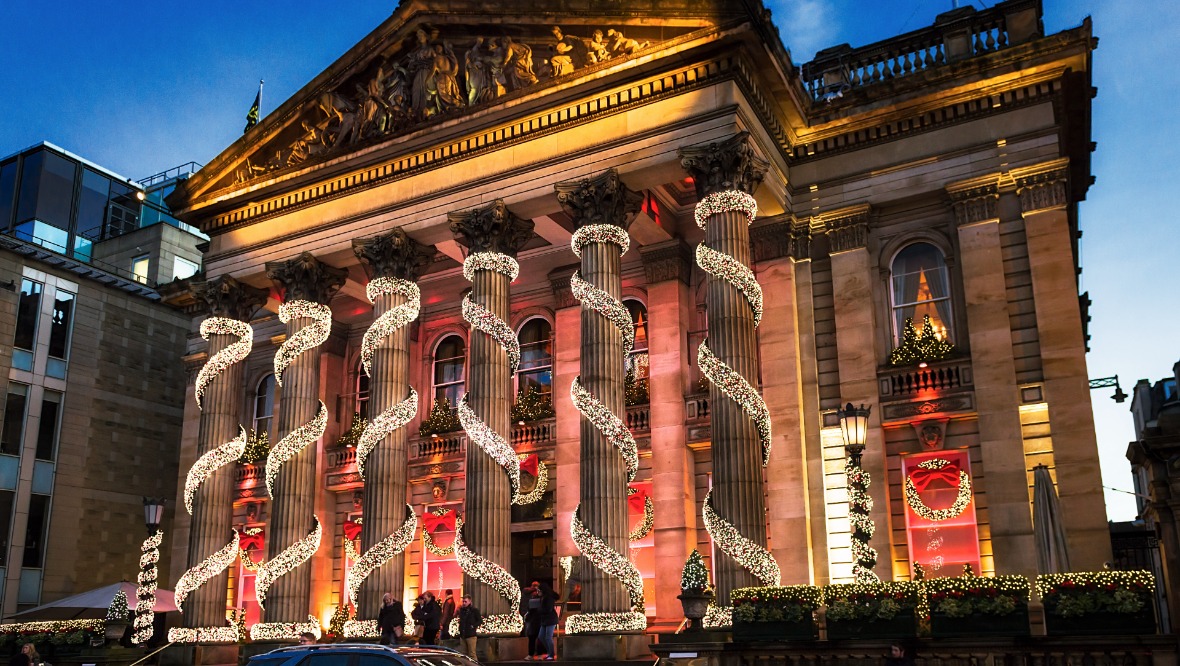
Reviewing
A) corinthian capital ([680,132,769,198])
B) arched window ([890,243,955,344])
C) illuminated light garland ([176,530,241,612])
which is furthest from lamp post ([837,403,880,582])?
illuminated light garland ([176,530,241,612])

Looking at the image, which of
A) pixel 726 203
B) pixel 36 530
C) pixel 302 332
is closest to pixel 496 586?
pixel 302 332

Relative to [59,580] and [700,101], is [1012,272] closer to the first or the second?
[700,101]

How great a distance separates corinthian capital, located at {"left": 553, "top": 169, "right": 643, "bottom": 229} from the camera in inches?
901

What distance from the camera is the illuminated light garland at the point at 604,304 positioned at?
874 inches

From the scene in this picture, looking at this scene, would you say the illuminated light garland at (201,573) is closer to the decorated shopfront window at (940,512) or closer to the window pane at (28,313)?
the window pane at (28,313)

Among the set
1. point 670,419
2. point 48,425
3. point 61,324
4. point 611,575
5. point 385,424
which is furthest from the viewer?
point 61,324

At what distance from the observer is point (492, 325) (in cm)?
2386

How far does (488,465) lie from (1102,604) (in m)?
13.1

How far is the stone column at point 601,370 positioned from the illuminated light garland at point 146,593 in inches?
471

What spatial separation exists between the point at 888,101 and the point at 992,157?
2.84 meters

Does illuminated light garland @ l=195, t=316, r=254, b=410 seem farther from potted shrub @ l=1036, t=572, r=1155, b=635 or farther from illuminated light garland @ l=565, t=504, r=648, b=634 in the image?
potted shrub @ l=1036, t=572, r=1155, b=635

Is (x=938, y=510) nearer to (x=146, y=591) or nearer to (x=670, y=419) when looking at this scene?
(x=670, y=419)

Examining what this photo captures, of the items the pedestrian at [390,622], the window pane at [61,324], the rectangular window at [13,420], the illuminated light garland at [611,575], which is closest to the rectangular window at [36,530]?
the rectangular window at [13,420]

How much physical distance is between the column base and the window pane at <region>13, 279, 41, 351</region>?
2644cm
